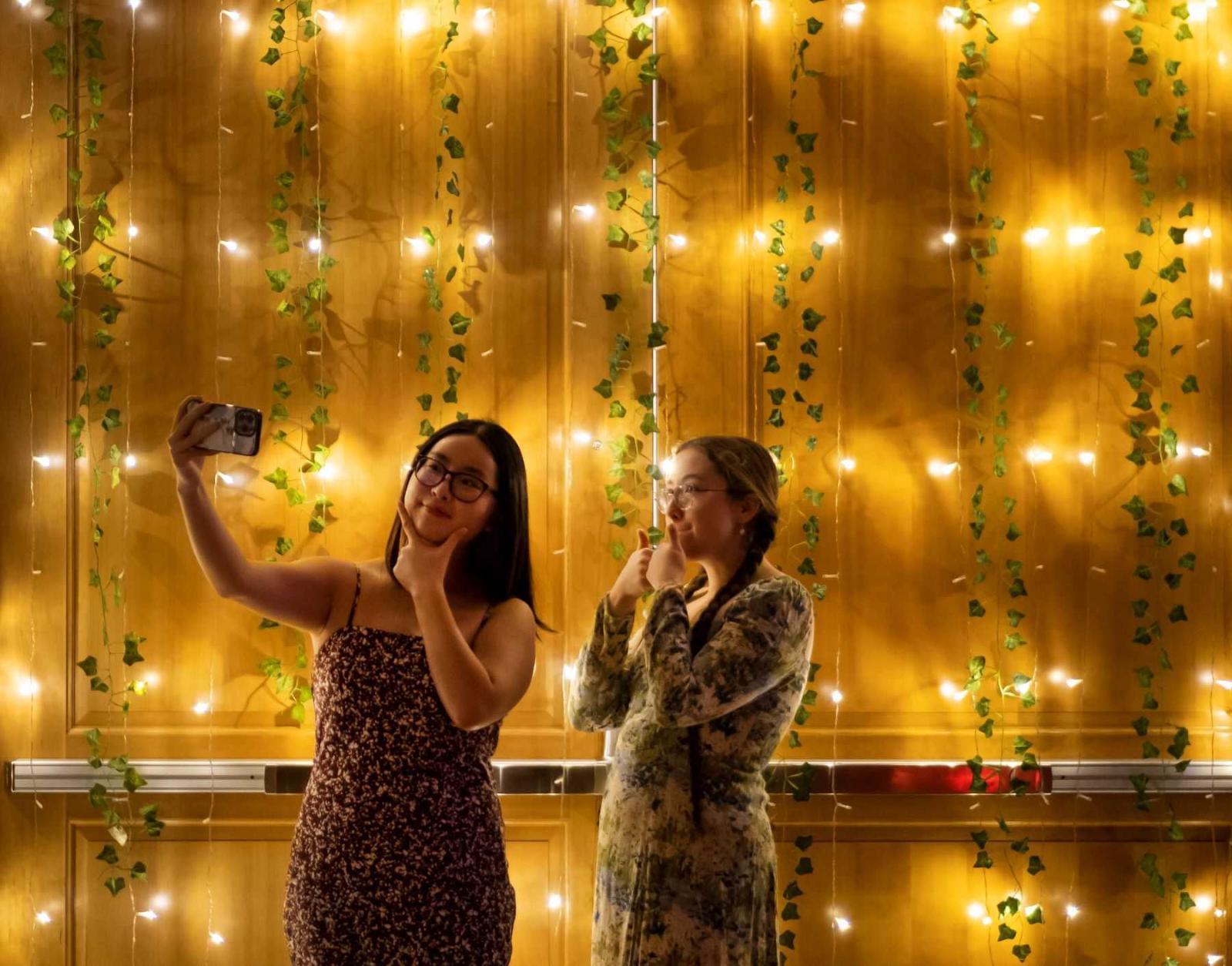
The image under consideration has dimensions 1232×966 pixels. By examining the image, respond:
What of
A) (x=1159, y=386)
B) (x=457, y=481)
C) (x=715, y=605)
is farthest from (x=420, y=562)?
(x=1159, y=386)

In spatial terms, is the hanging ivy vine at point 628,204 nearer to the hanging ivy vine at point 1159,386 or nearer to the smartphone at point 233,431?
the smartphone at point 233,431

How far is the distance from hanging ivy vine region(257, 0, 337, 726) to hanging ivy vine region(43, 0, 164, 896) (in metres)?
0.42

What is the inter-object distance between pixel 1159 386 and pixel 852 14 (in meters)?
1.37

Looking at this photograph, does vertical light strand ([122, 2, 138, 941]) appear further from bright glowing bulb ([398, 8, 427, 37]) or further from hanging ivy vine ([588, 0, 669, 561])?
hanging ivy vine ([588, 0, 669, 561])

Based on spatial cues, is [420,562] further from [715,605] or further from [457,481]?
[715,605]

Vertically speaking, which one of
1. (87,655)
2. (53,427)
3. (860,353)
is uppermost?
(860,353)

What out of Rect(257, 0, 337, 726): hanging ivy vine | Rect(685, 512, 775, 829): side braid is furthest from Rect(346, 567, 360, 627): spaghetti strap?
Rect(257, 0, 337, 726): hanging ivy vine

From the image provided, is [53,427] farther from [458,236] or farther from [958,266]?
[958,266]

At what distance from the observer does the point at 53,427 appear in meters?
2.92

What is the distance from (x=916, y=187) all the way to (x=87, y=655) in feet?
8.70

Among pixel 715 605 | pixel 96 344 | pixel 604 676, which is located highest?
pixel 96 344

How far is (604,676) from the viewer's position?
2.13 metres

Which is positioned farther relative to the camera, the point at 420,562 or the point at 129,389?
the point at 129,389

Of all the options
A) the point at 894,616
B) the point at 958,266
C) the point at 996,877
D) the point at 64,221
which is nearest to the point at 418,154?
the point at 64,221
